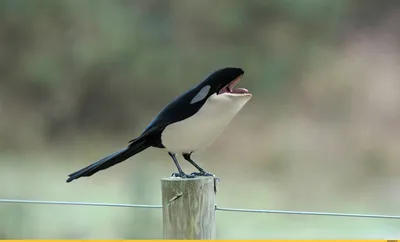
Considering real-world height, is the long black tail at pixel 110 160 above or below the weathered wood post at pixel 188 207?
above

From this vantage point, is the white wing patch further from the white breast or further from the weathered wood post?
the weathered wood post

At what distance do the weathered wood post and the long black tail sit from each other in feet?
0.39

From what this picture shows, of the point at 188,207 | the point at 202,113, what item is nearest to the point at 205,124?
the point at 202,113

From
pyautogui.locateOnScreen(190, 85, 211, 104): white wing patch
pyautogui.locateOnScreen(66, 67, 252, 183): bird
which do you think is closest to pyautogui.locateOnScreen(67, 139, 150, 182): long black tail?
pyautogui.locateOnScreen(66, 67, 252, 183): bird

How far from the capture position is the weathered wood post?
0.93 meters

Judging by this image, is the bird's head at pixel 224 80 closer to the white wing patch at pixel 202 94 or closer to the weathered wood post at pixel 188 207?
the white wing patch at pixel 202 94

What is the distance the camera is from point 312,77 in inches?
52.2

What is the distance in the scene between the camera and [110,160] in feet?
3.34

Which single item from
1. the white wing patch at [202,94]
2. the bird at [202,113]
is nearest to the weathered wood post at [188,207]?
the bird at [202,113]

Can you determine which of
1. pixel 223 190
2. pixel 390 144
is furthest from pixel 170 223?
pixel 390 144

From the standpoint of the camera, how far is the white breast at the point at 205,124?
940mm

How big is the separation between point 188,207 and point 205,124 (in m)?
0.16

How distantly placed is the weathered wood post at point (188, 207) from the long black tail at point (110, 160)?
12 cm

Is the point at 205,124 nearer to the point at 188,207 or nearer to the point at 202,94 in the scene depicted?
the point at 202,94
